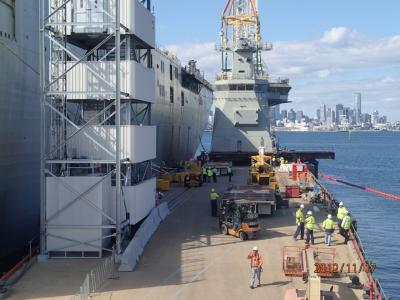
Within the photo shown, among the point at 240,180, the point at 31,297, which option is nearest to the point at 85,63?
the point at 31,297

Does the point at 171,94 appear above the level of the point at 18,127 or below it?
above

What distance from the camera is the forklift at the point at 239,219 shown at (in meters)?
22.5

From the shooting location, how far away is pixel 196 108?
73.1 m

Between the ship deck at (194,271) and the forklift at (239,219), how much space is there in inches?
14.0

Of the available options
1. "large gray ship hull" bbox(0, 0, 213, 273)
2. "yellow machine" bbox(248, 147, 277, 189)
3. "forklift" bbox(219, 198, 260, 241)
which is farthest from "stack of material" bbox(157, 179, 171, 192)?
"forklift" bbox(219, 198, 260, 241)

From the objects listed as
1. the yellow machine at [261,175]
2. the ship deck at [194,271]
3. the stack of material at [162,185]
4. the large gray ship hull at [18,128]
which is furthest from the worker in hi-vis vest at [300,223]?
the stack of material at [162,185]

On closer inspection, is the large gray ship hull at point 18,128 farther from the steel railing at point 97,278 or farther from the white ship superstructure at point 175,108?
the white ship superstructure at point 175,108

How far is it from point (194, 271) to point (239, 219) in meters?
5.93

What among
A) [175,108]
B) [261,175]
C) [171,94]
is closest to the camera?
[261,175]

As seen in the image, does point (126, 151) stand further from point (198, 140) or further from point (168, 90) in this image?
point (198, 140)

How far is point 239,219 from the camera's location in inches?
925

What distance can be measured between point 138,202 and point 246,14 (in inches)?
1988

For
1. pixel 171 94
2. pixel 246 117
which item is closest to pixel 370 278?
pixel 171 94

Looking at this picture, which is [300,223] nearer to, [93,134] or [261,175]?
[93,134]
